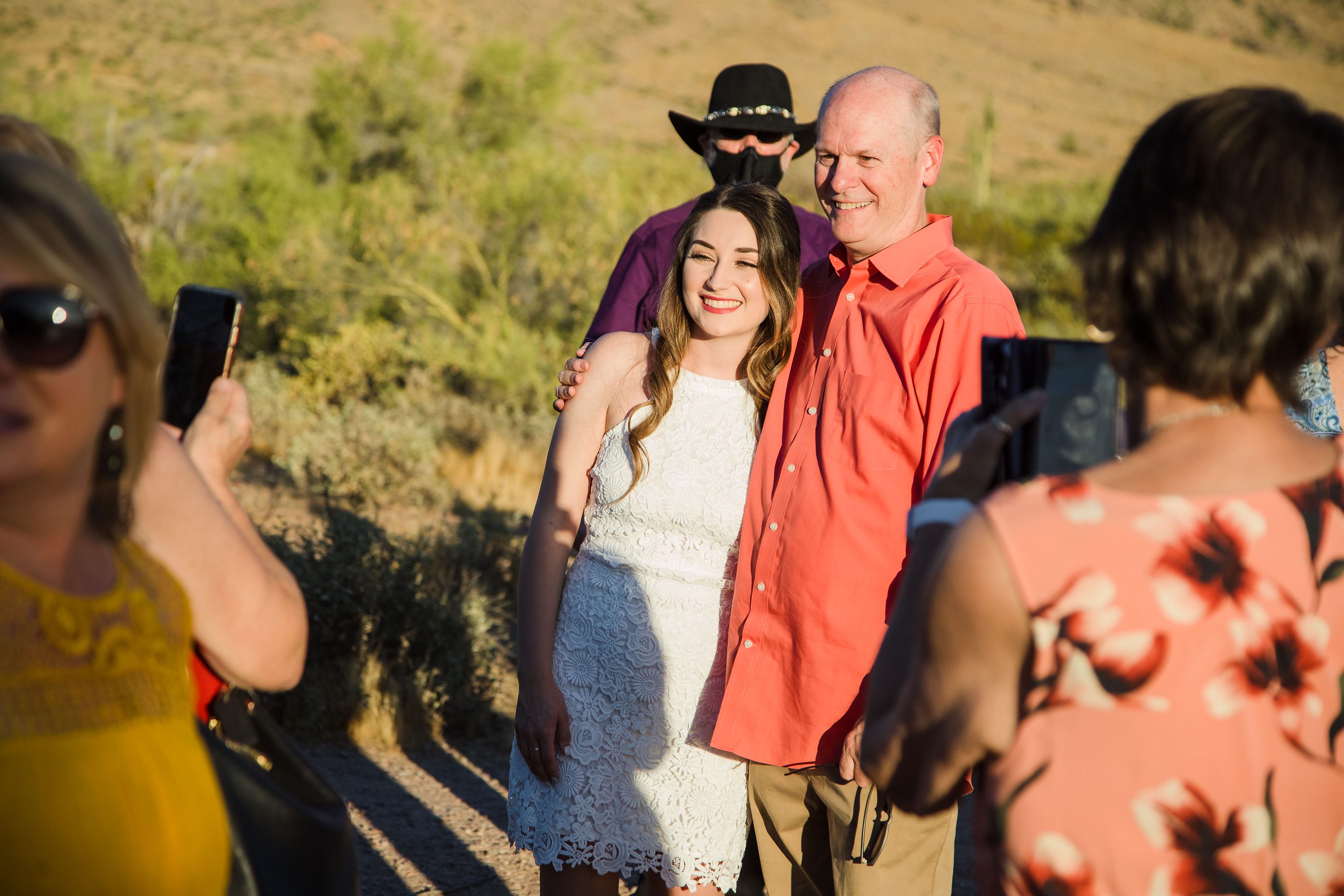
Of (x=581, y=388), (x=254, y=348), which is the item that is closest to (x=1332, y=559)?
(x=581, y=388)

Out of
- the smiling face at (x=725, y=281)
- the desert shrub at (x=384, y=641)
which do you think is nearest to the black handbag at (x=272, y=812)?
the smiling face at (x=725, y=281)

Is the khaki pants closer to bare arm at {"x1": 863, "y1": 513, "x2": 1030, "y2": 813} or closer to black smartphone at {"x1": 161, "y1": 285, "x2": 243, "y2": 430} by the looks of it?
bare arm at {"x1": 863, "y1": 513, "x2": 1030, "y2": 813}

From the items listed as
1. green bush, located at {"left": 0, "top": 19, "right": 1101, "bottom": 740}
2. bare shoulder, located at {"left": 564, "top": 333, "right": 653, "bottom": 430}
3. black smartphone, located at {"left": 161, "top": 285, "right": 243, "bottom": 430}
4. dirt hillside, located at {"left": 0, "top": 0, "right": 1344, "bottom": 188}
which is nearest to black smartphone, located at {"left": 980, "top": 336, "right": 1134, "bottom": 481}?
black smartphone, located at {"left": 161, "top": 285, "right": 243, "bottom": 430}

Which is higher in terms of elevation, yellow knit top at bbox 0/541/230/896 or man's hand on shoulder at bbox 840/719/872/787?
yellow knit top at bbox 0/541/230/896

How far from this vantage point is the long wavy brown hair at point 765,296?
279cm

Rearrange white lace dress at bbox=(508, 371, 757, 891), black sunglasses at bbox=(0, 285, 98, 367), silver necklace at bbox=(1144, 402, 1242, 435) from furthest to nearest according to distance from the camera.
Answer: white lace dress at bbox=(508, 371, 757, 891) → silver necklace at bbox=(1144, 402, 1242, 435) → black sunglasses at bbox=(0, 285, 98, 367)

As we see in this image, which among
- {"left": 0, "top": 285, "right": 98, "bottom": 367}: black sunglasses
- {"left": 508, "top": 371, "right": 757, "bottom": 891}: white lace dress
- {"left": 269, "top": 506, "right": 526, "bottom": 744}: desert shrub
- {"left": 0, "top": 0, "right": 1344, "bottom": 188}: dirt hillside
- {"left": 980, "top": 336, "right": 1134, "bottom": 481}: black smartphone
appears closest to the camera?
{"left": 0, "top": 285, "right": 98, "bottom": 367}: black sunglasses

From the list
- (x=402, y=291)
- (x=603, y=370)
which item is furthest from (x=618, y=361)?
(x=402, y=291)

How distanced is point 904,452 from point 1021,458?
112cm

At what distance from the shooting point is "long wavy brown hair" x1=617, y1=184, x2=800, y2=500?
279 cm

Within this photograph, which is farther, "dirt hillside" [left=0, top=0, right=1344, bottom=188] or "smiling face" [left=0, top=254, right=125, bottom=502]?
"dirt hillside" [left=0, top=0, right=1344, bottom=188]

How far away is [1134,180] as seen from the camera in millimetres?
1313

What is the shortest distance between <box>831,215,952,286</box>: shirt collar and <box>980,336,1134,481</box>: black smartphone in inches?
50.9

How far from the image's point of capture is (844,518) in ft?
8.30
